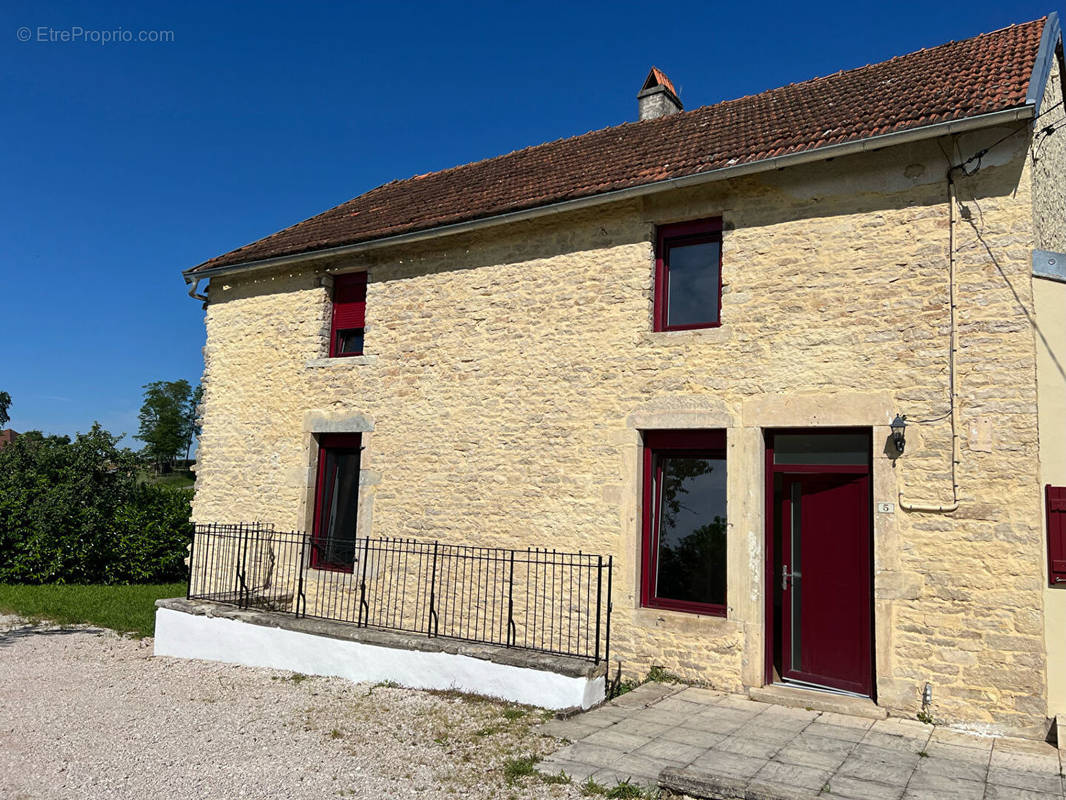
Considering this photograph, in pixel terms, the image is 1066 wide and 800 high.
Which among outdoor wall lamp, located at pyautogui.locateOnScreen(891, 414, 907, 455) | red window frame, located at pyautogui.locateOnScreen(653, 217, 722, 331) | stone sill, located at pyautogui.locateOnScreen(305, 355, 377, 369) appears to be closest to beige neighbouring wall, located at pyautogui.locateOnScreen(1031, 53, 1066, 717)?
outdoor wall lamp, located at pyautogui.locateOnScreen(891, 414, 907, 455)

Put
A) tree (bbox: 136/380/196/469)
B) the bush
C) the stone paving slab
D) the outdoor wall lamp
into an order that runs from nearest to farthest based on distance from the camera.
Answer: the stone paving slab
the outdoor wall lamp
the bush
tree (bbox: 136/380/196/469)

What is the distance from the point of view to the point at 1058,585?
18.1 feet

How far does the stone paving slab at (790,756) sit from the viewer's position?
442cm

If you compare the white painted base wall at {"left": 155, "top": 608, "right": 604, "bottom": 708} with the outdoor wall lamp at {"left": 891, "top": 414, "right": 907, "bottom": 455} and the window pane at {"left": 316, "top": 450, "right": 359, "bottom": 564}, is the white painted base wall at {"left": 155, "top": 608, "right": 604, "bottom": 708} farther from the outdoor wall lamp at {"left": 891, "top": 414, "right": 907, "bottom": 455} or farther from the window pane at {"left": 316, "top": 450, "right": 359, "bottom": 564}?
the outdoor wall lamp at {"left": 891, "top": 414, "right": 907, "bottom": 455}

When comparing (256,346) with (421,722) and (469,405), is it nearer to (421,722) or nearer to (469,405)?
(469,405)

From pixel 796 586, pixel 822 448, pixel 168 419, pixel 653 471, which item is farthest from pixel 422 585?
pixel 168 419

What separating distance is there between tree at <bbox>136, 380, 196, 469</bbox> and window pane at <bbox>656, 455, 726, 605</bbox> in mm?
60082

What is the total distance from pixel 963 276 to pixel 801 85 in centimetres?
447

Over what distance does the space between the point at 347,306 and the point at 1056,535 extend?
8.02m

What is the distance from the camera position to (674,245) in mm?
7707

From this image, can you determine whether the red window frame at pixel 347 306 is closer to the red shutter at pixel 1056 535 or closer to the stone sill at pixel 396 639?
the stone sill at pixel 396 639

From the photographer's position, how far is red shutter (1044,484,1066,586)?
5.51 m

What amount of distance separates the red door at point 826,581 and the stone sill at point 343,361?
5.19 m

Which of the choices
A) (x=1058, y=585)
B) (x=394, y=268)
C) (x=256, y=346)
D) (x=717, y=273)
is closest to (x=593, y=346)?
(x=717, y=273)
